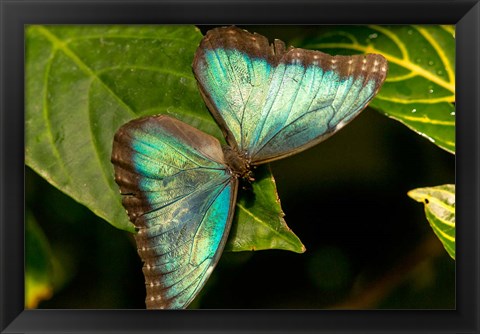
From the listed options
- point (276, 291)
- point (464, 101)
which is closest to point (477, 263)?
point (464, 101)

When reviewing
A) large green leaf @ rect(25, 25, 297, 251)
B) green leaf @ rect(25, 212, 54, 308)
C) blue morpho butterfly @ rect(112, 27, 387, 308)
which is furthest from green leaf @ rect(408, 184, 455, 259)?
green leaf @ rect(25, 212, 54, 308)

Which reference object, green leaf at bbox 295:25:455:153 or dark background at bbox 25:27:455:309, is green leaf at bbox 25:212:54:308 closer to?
dark background at bbox 25:27:455:309

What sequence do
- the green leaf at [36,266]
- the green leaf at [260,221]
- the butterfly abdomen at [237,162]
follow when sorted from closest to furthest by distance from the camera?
the green leaf at [260,221] < the butterfly abdomen at [237,162] < the green leaf at [36,266]

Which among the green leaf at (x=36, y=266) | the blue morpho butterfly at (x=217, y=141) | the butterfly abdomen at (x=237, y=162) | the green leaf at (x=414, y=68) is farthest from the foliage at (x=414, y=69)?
the green leaf at (x=36, y=266)

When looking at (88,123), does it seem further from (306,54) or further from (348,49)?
(348,49)

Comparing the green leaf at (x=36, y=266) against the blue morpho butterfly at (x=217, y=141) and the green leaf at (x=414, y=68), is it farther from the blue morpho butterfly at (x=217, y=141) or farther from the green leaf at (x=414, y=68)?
the green leaf at (x=414, y=68)

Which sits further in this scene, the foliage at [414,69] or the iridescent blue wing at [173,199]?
the foliage at [414,69]
